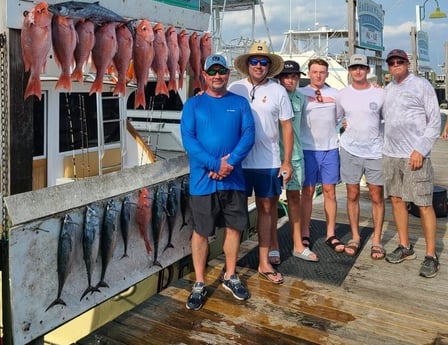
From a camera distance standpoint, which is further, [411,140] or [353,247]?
[353,247]

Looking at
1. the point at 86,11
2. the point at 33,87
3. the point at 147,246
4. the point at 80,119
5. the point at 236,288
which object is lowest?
the point at 236,288

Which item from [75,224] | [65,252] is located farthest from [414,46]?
[65,252]

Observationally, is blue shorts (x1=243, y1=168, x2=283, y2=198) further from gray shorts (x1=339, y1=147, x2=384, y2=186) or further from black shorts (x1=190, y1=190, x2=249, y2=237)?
gray shorts (x1=339, y1=147, x2=384, y2=186)

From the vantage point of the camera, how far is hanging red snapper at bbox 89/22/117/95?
9.16 feet

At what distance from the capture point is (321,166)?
421 centimetres

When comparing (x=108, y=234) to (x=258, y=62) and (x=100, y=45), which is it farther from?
(x=258, y=62)

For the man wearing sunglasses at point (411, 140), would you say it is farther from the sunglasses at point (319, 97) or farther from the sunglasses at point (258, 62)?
the sunglasses at point (258, 62)

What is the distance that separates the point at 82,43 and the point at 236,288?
202 cm

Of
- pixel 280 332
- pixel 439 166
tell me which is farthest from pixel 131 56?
pixel 439 166

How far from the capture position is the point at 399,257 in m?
4.06

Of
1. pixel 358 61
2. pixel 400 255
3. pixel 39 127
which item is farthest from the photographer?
pixel 39 127

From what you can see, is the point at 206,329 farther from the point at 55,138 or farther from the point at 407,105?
the point at 55,138

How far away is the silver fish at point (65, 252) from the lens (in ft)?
8.75

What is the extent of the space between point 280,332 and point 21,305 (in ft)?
5.18
